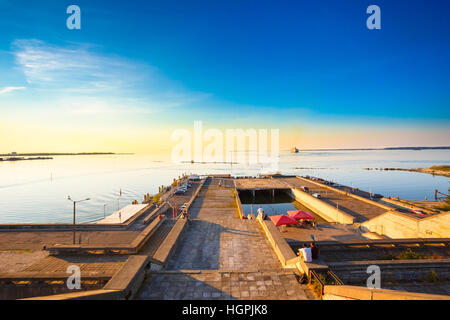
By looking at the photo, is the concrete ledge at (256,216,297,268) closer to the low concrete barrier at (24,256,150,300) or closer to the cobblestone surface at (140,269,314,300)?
the cobblestone surface at (140,269,314,300)

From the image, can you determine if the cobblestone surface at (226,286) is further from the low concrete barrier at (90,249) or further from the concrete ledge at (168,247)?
the low concrete barrier at (90,249)

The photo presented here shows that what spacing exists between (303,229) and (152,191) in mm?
55027

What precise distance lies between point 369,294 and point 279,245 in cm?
664

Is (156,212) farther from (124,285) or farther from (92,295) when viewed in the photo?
(92,295)

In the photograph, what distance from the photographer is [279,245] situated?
1260 cm

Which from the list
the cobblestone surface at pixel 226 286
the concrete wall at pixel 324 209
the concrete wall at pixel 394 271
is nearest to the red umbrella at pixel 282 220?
the concrete wall at pixel 324 209

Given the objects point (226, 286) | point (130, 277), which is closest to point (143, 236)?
point (130, 277)

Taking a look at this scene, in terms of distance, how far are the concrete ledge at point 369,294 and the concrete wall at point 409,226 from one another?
1555 cm

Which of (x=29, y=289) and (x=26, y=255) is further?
(x=26, y=255)

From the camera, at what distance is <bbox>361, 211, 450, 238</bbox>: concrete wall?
16.8 meters

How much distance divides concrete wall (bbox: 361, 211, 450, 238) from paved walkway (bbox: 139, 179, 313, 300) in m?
14.4

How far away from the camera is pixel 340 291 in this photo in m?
7.16
